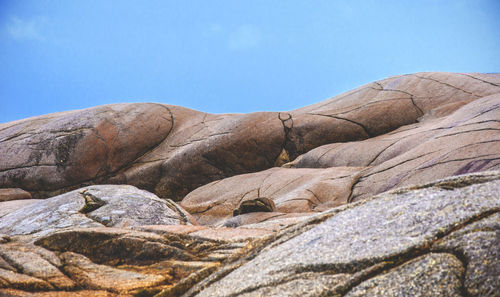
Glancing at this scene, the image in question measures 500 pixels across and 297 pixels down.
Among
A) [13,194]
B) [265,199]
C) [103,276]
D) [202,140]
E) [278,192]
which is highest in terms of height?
[13,194]

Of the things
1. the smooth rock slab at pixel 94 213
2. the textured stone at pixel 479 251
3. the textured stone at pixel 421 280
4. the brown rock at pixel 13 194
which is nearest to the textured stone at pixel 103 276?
the smooth rock slab at pixel 94 213

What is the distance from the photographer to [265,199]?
21.6ft

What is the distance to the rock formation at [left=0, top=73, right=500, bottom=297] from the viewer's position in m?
1.97

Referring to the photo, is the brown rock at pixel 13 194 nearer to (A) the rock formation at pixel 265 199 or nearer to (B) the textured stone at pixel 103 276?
(A) the rock formation at pixel 265 199

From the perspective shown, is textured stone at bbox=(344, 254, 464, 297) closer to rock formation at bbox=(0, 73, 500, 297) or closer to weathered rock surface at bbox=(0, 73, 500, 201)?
rock formation at bbox=(0, 73, 500, 297)

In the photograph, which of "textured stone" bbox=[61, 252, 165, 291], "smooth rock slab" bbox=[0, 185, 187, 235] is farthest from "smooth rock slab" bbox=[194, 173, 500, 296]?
"smooth rock slab" bbox=[0, 185, 187, 235]

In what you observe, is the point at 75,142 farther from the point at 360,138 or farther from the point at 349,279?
the point at 349,279

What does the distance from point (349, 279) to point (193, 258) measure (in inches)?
70.4

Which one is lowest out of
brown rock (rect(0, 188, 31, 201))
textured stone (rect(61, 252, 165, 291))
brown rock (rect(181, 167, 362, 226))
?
brown rock (rect(181, 167, 362, 226))

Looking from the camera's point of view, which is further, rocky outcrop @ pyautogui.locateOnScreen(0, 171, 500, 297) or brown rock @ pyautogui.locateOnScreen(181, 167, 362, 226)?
brown rock @ pyautogui.locateOnScreen(181, 167, 362, 226)

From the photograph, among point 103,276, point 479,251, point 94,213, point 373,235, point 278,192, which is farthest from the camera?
point 278,192

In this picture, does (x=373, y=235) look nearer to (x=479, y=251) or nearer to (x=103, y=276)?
(x=479, y=251)

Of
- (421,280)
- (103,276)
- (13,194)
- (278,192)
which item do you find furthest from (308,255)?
(13,194)

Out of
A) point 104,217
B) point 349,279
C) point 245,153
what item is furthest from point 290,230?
point 245,153
